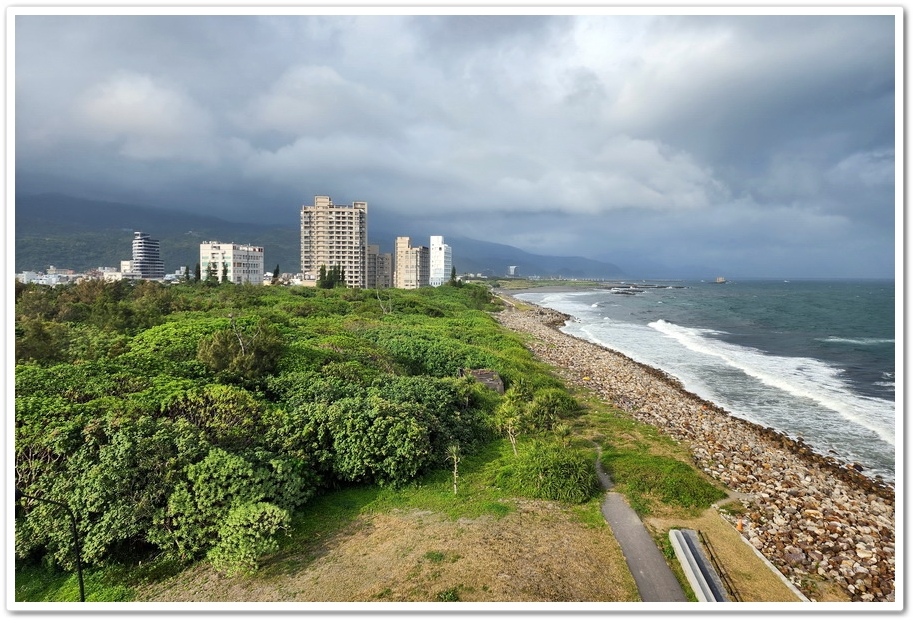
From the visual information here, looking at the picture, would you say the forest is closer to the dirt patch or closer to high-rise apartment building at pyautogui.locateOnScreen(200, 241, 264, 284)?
the dirt patch

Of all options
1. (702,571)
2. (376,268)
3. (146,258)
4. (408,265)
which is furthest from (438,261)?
(702,571)

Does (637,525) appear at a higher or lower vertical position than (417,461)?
lower

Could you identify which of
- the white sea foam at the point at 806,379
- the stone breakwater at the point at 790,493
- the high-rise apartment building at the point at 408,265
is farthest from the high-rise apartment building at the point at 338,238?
the stone breakwater at the point at 790,493

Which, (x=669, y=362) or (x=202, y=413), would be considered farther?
(x=669, y=362)

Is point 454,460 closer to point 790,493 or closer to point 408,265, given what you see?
point 790,493
